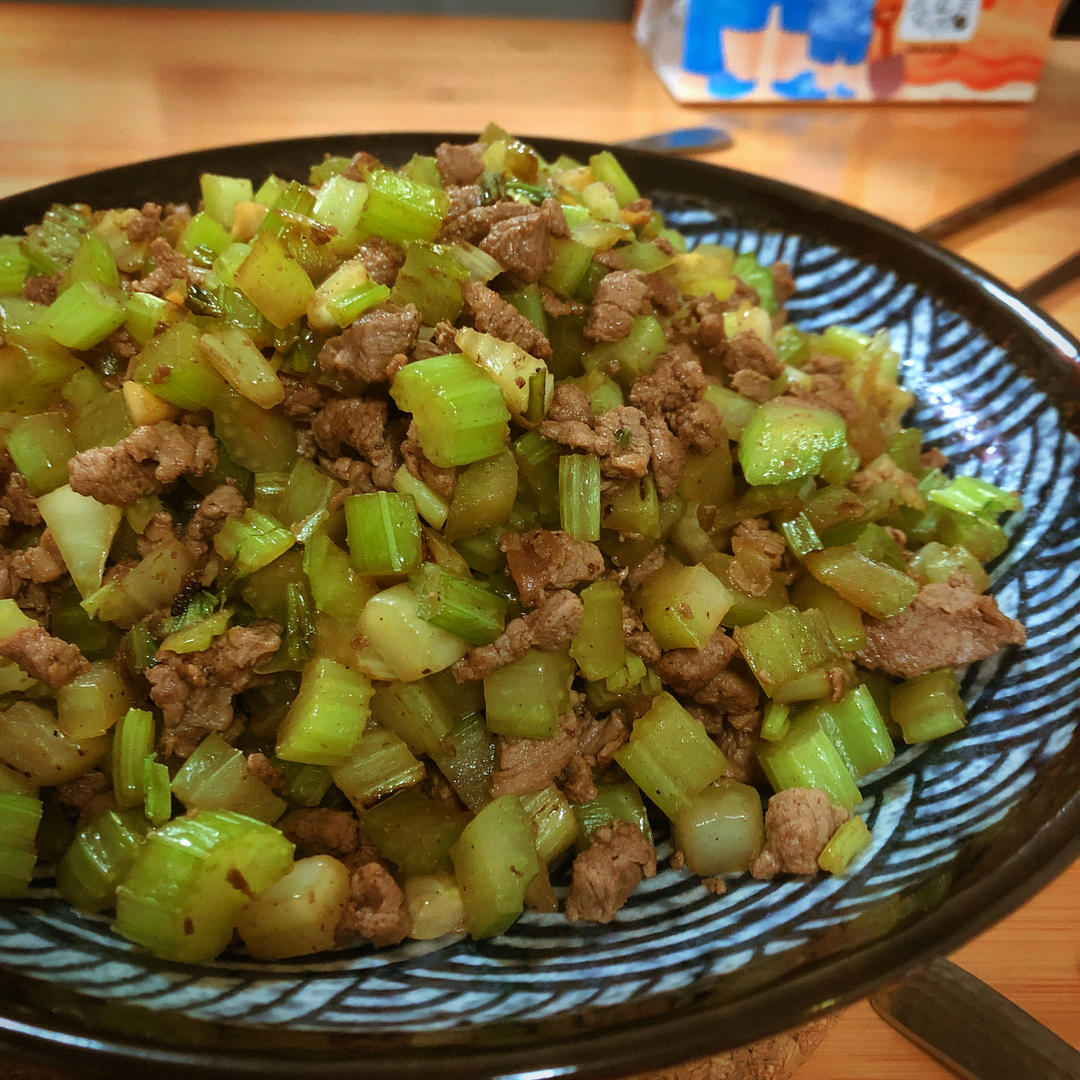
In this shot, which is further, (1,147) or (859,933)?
(1,147)

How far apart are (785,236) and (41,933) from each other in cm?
236

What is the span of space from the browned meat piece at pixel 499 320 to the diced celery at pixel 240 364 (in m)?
0.34

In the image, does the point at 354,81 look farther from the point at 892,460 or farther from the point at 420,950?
the point at 420,950

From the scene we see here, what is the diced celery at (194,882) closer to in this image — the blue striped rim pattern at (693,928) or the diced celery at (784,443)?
the blue striped rim pattern at (693,928)

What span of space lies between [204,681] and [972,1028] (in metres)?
1.26

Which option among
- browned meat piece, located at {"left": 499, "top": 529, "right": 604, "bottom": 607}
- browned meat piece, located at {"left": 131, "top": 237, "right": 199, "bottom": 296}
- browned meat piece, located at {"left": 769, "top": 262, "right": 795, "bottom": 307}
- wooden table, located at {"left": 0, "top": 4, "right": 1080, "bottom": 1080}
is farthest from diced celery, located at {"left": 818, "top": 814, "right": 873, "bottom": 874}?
wooden table, located at {"left": 0, "top": 4, "right": 1080, "bottom": 1080}

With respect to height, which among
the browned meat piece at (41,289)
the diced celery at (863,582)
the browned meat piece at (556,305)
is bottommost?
the diced celery at (863,582)

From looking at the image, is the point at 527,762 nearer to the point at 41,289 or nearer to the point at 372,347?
the point at 372,347

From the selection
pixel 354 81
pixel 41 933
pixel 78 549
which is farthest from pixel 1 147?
pixel 41 933

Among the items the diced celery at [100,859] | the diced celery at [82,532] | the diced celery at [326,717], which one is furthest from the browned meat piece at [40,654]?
the diced celery at [326,717]

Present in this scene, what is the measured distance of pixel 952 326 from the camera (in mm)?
2229

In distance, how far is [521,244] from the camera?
1.55 m

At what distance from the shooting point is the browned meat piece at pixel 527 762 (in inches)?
54.2

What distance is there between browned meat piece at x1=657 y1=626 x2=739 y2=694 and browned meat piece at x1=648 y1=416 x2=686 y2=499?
0.25 meters
